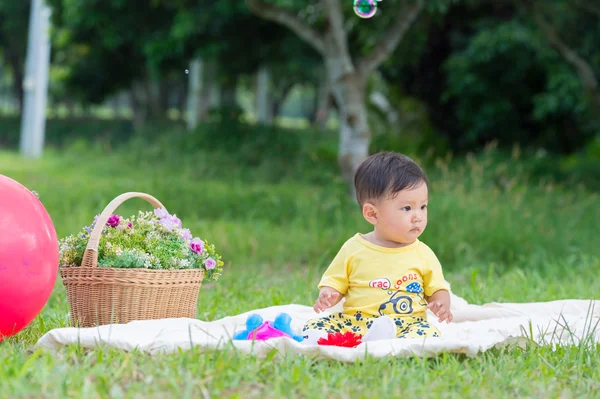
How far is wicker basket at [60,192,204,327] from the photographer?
410 cm

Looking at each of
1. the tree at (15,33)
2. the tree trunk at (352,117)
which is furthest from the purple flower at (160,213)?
the tree at (15,33)

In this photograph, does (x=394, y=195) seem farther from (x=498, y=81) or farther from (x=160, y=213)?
(x=498, y=81)

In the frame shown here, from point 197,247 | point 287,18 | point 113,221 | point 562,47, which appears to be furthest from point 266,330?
point 562,47

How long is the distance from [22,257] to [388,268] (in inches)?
67.5

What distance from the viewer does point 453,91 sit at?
1700 cm

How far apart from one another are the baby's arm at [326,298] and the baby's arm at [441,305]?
1.52 ft

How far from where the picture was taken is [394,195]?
13.1 feet

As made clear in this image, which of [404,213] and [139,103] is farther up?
[139,103]

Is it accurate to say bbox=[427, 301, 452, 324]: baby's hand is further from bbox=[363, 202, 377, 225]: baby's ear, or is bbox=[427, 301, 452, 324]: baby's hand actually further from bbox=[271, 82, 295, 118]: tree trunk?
bbox=[271, 82, 295, 118]: tree trunk

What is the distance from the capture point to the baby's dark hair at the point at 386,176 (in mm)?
4004

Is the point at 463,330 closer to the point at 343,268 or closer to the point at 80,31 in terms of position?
the point at 343,268

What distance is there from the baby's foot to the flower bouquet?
39.3 inches

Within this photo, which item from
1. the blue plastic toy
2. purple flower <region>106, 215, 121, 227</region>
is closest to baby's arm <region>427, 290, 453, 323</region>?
the blue plastic toy

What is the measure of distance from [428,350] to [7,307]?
6.18 ft
